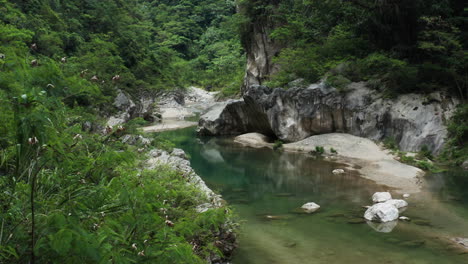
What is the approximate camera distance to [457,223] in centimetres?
977

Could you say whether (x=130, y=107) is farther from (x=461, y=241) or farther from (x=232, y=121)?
(x=461, y=241)

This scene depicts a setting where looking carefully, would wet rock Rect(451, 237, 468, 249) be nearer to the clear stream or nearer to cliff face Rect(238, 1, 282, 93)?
the clear stream

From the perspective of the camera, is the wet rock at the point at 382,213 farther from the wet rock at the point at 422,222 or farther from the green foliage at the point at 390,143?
the green foliage at the point at 390,143

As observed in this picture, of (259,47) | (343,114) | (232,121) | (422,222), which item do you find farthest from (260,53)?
(422,222)

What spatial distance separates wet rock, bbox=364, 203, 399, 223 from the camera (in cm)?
1000

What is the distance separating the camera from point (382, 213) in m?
10.0

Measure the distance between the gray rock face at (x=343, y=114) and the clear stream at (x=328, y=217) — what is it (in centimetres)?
361

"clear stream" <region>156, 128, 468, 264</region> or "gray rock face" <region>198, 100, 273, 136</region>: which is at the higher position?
"gray rock face" <region>198, 100, 273, 136</region>

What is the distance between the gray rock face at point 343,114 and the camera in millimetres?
17562

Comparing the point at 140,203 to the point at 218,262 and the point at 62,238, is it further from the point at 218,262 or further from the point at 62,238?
the point at 218,262

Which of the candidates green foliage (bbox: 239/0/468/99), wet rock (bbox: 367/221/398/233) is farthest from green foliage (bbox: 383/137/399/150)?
wet rock (bbox: 367/221/398/233)

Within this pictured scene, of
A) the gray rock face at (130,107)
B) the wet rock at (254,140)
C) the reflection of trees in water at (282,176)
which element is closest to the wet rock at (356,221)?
the reflection of trees in water at (282,176)

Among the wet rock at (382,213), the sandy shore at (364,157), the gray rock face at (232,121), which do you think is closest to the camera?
the wet rock at (382,213)

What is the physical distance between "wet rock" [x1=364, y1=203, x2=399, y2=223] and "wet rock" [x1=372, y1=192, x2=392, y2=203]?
47.2 inches
